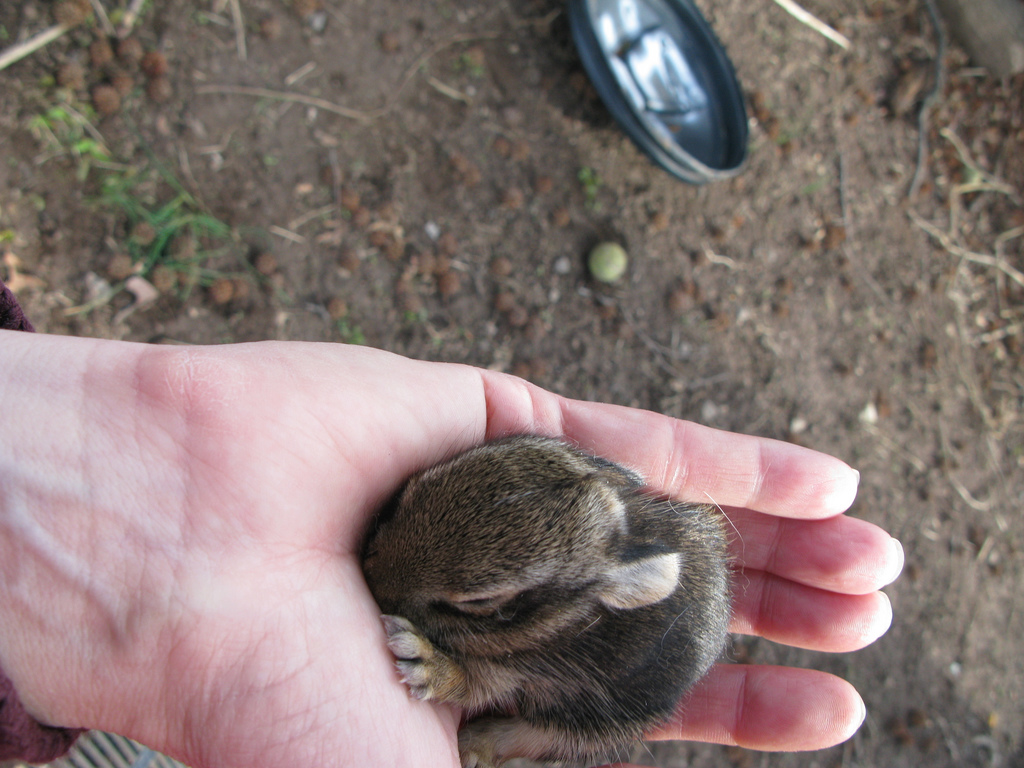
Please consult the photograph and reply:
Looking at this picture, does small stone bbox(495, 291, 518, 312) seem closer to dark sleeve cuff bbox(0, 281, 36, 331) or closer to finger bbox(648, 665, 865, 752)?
finger bbox(648, 665, 865, 752)

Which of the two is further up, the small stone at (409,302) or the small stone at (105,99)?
the small stone at (105,99)

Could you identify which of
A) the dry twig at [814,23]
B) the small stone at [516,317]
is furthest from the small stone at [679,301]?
the dry twig at [814,23]

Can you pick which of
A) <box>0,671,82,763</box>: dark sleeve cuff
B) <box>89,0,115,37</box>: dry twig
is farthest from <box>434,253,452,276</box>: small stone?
<box>0,671,82,763</box>: dark sleeve cuff

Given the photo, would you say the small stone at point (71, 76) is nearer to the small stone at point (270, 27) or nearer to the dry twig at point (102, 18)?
the dry twig at point (102, 18)

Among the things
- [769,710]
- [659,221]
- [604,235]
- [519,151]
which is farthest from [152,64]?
[769,710]

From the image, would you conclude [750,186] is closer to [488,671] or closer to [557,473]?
[557,473]

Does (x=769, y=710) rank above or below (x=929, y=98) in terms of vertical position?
below

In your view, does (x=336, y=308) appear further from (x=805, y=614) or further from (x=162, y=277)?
(x=805, y=614)
